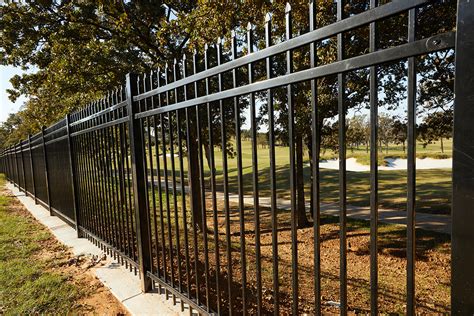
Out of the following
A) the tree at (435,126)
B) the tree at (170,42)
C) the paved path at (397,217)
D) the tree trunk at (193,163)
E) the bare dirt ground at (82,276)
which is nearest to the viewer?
the tree trunk at (193,163)

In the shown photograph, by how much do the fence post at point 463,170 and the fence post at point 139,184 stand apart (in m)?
2.84

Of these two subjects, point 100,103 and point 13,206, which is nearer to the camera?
point 100,103

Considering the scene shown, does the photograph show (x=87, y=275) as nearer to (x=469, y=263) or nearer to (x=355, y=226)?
(x=469, y=263)

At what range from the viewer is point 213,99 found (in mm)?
2141

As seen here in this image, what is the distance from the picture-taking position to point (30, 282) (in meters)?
3.68

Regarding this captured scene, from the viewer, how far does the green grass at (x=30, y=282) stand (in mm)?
3133

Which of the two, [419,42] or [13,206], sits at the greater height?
[419,42]

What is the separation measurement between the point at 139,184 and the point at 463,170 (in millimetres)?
2955

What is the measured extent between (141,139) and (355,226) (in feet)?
23.8

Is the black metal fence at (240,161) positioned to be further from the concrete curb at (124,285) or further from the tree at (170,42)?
the tree at (170,42)

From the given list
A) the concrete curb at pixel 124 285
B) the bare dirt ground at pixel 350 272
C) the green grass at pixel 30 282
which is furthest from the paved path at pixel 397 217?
the green grass at pixel 30 282

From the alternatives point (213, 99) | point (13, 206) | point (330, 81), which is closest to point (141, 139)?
point (213, 99)

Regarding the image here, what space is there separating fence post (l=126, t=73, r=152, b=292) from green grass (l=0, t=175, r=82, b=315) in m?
0.81

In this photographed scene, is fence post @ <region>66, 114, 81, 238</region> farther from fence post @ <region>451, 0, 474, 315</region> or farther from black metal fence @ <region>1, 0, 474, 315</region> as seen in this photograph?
fence post @ <region>451, 0, 474, 315</region>
